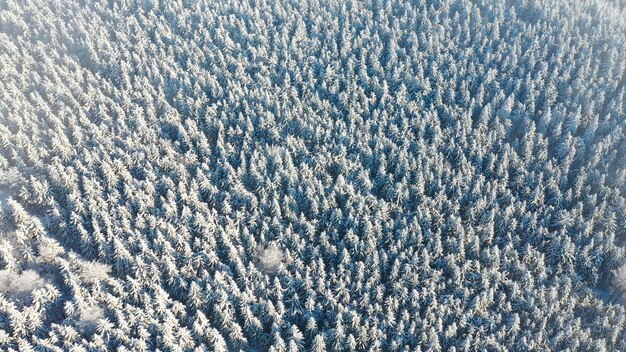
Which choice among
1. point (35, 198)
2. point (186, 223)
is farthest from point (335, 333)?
point (35, 198)

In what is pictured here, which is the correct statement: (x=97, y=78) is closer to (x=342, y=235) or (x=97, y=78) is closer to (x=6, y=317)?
(x=6, y=317)

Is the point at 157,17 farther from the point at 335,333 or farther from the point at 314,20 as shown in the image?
the point at 335,333

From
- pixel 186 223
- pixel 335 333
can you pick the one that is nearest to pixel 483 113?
pixel 335 333

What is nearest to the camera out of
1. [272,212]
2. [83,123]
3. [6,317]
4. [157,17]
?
[6,317]

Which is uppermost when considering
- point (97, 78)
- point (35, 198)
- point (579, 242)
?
point (97, 78)

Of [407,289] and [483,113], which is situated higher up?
[483,113]

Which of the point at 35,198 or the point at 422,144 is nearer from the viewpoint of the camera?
the point at 35,198

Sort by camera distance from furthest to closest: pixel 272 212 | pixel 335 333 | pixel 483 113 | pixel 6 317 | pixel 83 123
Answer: pixel 483 113, pixel 83 123, pixel 272 212, pixel 335 333, pixel 6 317
